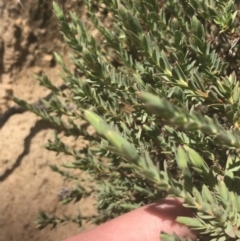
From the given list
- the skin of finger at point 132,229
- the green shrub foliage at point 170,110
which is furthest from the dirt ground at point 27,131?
the skin of finger at point 132,229

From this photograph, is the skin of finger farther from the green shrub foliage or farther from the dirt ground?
the dirt ground

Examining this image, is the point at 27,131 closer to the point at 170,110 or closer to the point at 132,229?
the point at 132,229

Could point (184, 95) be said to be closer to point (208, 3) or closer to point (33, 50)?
point (208, 3)

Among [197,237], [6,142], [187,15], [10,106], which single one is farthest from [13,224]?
[187,15]

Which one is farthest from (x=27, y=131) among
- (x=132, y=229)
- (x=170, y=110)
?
(x=170, y=110)

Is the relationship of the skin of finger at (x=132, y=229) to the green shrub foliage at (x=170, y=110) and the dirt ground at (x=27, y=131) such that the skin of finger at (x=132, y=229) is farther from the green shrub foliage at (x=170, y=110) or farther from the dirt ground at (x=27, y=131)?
the dirt ground at (x=27, y=131)
